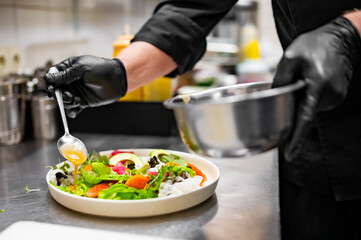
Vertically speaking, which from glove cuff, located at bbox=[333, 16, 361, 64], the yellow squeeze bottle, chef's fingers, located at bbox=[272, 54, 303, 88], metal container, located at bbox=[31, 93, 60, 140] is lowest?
metal container, located at bbox=[31, 93, 60, 140]

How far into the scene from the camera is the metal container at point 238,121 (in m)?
0.59

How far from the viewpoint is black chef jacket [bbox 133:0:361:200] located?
3.34 ft

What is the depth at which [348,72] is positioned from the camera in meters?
0.70

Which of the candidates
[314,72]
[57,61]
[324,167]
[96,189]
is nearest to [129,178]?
[96,189]

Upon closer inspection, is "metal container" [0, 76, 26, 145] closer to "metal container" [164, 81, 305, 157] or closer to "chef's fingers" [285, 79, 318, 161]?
"metal container" [164, 81, 305, 157]

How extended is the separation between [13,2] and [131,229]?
3.93ft

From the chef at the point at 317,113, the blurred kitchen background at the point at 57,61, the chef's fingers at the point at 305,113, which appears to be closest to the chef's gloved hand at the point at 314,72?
the chef's fingers at the point at 305,113

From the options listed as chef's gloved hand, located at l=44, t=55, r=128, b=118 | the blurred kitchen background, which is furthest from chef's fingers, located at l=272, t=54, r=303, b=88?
the blurred kitchen background

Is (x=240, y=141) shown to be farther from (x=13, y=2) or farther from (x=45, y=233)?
(x=13, y=2)

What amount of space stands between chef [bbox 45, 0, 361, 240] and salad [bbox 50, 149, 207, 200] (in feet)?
0.66

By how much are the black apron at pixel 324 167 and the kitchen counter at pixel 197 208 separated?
98mm

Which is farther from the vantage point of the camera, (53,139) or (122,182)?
(53,139)

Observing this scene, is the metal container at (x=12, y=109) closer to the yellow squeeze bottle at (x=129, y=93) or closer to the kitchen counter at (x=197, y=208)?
the kitchen counter at (x=197, y=208)

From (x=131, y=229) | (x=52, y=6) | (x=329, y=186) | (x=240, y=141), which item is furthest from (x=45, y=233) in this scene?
(x=52, y=6)
